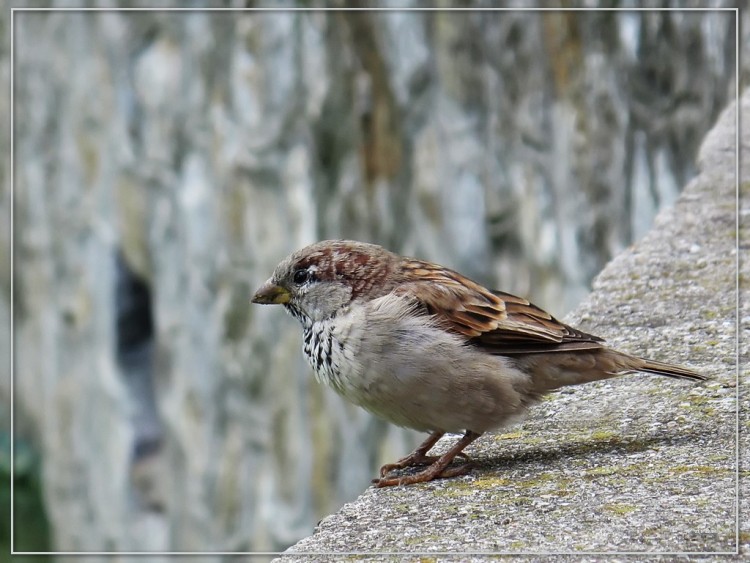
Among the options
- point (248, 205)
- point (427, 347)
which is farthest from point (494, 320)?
point (248, 205)

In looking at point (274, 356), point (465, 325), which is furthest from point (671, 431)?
point (274, 356)

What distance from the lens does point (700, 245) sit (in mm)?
2803

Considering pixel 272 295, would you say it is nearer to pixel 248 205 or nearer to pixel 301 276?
pixel 301 276

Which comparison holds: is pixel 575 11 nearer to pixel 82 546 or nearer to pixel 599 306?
pixel 599 306

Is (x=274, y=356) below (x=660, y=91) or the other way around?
below

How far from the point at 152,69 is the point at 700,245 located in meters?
2.23

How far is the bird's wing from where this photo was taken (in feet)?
7.18

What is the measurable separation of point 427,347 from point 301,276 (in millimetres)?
334

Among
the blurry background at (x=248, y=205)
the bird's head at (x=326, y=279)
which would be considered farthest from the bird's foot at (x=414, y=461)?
the blurry background at (x=248, y=205)

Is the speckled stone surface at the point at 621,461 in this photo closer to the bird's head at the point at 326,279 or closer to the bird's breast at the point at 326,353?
the bird's breast at the point at 326,353

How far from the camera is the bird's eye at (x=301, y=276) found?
2295mm

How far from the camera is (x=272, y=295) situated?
231 centimetres

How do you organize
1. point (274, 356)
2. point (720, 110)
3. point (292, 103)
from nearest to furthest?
point (720, 110)
point (292, 103)
point (274, 356)

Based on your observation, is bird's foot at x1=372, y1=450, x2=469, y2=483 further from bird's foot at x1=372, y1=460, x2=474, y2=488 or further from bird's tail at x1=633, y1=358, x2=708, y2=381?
bird's tail at x1=633, y1=358, x2=708, y2=381
